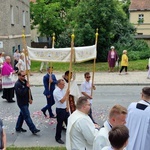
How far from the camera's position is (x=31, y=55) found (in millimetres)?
8938

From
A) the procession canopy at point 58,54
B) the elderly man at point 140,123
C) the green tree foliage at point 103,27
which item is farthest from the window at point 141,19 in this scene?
the elderly man at point 140,123

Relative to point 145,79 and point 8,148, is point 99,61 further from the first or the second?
point 8,148

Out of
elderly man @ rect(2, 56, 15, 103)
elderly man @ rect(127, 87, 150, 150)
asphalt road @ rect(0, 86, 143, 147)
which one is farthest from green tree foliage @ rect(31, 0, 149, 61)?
elderly man @ rect(127, 87, 150, 150)

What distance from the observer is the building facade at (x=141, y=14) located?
56.9 m

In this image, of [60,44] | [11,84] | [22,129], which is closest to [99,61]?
[60,44]

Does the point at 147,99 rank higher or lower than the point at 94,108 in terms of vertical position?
higher

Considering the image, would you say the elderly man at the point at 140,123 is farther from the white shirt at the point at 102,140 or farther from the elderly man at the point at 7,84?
the elderly man at the point at 7,84

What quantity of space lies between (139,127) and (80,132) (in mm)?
998

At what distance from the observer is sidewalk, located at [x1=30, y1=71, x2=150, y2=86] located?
61.8 feet

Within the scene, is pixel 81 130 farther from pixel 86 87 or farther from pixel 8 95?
pixel 8 95

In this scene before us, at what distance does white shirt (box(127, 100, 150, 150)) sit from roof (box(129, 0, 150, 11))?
5328cm

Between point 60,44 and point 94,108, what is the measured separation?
19.9m

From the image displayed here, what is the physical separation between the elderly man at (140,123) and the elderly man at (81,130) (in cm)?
65

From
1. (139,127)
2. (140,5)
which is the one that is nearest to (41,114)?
(139,127)
